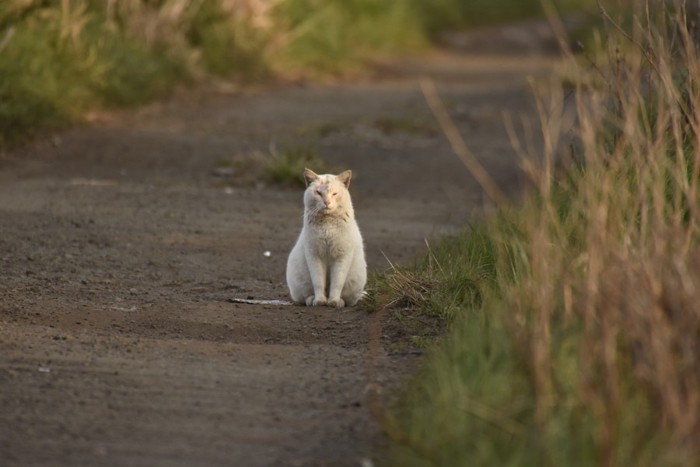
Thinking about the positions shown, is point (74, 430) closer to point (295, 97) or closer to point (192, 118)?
point (192, 118)

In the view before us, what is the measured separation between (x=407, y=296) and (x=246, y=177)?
481 cm

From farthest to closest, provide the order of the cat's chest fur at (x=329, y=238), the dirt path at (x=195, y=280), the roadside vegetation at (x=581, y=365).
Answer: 1. the cat's chest fur at (x=329, y=238)
2. the dirt path at (x=195, y=280)
3. the roadside vegetation at (x=581, y=365)

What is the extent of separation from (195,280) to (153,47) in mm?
8098

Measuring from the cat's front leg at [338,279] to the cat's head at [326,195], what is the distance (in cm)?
27

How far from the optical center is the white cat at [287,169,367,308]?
6.89 metres

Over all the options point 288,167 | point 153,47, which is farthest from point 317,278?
point 153,47

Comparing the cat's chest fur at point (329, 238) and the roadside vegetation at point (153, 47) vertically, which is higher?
the roadside vegetation at point (153, 47)

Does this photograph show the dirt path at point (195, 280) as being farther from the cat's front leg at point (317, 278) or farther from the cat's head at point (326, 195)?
the cat's head at point (326, 195)

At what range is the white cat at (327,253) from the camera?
6895 mm

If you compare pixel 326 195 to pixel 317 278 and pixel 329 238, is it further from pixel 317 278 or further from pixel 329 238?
pixel 317 278

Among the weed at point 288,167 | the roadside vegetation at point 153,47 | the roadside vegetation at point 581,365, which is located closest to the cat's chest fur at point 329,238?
the roadside vegetation at point 581,365

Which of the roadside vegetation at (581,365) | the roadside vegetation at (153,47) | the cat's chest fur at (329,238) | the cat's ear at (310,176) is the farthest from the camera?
the roadside vegetation at (153,47)

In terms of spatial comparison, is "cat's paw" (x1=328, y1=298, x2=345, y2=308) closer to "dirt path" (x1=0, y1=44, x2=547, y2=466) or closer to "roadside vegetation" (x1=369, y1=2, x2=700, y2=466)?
"dirt path" (x1=0, y1=44, x2=547, y2=466)

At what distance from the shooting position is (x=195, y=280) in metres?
7.57
